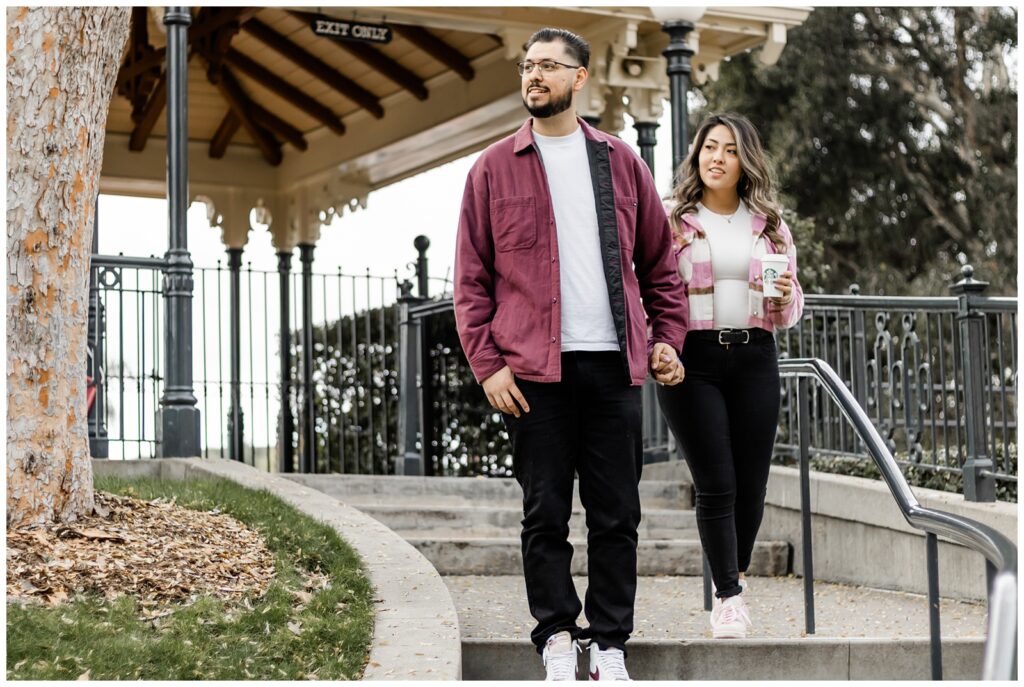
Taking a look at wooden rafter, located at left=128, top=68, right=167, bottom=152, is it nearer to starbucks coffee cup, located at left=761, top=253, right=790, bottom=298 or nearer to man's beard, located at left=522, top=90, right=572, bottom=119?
starbucks coffee cup, located at left=761, top=253, right=790, bottom=298

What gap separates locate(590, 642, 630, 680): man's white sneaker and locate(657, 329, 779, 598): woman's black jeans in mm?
815

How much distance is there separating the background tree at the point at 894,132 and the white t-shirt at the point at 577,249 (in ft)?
51.5

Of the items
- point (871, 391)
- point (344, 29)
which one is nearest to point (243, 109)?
point (344, 29)

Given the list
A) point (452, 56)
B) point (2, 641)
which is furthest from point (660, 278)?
point (452, 56)

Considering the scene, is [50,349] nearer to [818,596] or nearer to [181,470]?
[181,470]

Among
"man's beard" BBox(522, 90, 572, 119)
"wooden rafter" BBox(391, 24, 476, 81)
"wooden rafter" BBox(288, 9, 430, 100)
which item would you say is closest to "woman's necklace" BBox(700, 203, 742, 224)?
"man's beard" BBox(522, 90, 572, 119)

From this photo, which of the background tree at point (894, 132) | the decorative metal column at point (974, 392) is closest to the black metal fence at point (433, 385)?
the decorative metal column at point (974, 392)

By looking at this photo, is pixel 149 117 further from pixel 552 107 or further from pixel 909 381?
pixel 552 107

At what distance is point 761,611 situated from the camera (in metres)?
6.01

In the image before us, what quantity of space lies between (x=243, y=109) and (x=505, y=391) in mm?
9946

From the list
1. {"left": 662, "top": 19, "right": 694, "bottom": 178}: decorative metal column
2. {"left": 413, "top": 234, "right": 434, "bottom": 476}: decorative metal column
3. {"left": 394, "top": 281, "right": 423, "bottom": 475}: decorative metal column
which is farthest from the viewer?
{"left": 413, "top": 234, "right": 434, "bottom": 476}: decorative metal column

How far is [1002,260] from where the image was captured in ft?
63.8

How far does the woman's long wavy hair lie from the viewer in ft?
15.5

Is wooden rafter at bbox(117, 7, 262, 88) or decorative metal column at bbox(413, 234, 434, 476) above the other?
wooden rafter at bbox(117, 7, 262, 88)
